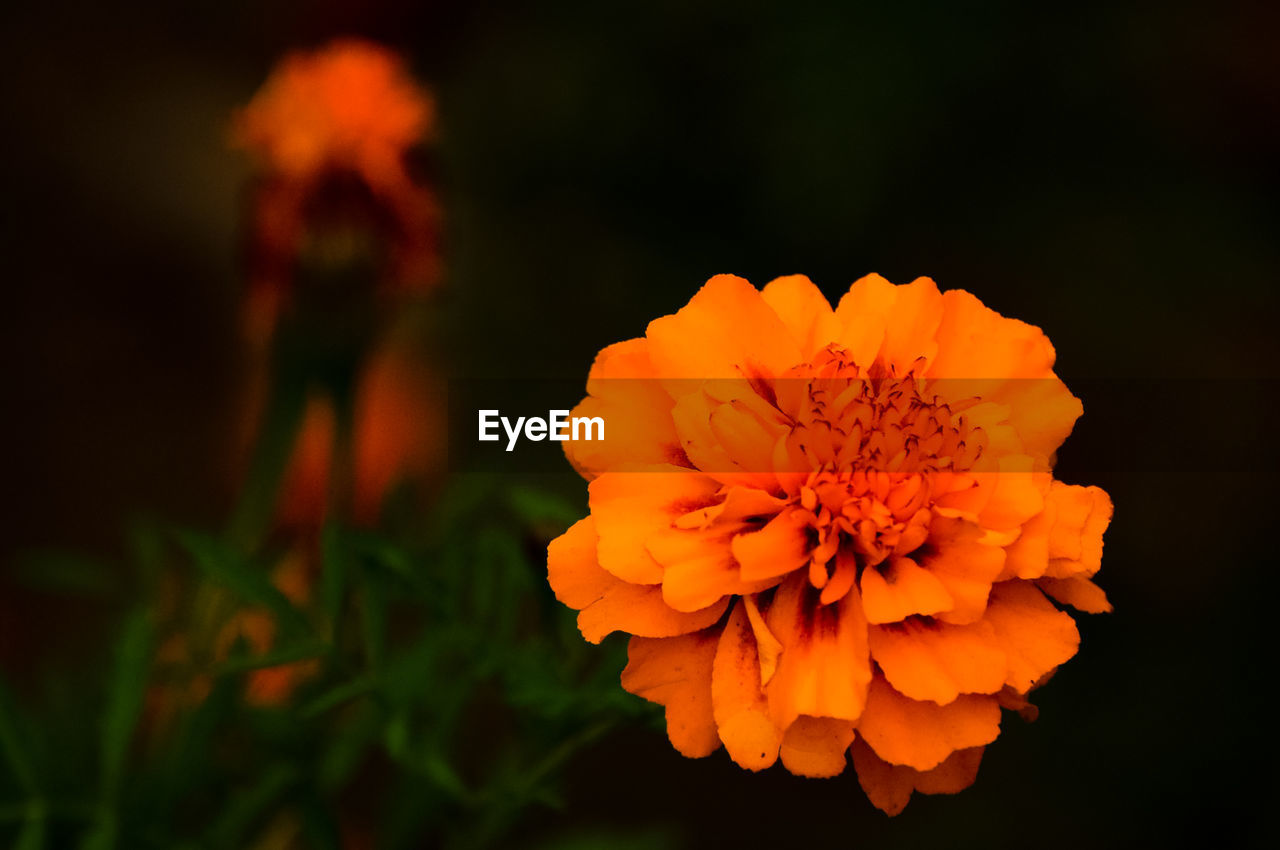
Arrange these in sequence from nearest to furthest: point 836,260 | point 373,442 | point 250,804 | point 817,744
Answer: point 817,744, point 250,804, point 373,442, point 836,260

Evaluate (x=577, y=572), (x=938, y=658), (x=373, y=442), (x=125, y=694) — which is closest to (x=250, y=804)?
(x=125, y=694)

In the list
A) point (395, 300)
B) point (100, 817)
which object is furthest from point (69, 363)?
point (100, 817)

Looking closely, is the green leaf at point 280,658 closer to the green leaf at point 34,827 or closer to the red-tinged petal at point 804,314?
the green leaf at point 34,827

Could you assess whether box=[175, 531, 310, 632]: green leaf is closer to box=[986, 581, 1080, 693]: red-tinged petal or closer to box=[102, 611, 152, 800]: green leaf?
box=[102, 611, 152, 800]: green leaf

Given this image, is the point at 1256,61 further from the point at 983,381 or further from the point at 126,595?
the point at 126,595

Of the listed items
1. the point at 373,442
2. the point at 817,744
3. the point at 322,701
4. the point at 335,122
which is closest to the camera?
the point at 817,744

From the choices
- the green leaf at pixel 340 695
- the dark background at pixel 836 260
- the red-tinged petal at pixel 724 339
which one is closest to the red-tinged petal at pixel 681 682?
the red-tinged petal at pixel 724 339

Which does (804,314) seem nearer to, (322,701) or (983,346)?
(983,346)
